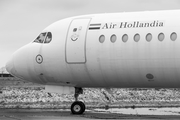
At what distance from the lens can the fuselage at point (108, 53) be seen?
16.3 m

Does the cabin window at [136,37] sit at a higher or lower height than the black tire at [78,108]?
higher

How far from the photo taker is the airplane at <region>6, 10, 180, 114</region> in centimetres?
1630

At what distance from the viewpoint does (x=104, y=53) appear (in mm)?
17312

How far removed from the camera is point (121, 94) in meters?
31.9

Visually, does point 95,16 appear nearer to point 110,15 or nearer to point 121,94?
point 110,15

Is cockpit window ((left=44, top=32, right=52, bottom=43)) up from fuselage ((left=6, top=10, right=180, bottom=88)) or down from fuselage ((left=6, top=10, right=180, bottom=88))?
up

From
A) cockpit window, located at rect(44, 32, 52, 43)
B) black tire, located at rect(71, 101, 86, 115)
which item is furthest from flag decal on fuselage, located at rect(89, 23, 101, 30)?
black tire, located at rect(71, 101, 86, 115)

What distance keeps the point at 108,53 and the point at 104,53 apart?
192mm

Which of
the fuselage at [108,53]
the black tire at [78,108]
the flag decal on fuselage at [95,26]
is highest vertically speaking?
the flag decal on fuselage at [95,26]

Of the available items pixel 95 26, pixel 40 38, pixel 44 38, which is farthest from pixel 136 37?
pixel 40 38

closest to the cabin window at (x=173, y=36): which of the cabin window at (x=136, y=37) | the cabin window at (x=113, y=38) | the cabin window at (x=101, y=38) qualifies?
the cabin window at (x=136, y=37)

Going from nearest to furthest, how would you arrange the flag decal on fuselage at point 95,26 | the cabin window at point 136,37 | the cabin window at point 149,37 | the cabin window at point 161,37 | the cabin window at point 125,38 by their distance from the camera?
1. the cabin window at point 161,37
2. the cabin window at point 149,37
3. the cabin window at point 136,37
4. the cabin window at point 125,38
5. the flag decal on fuselage at point 95,26

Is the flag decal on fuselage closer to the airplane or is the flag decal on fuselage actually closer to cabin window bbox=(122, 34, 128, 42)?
the airplane

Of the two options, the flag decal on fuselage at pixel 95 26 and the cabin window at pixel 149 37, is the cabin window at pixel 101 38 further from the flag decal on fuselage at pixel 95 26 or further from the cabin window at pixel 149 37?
the cabin window at pixel 149 37
